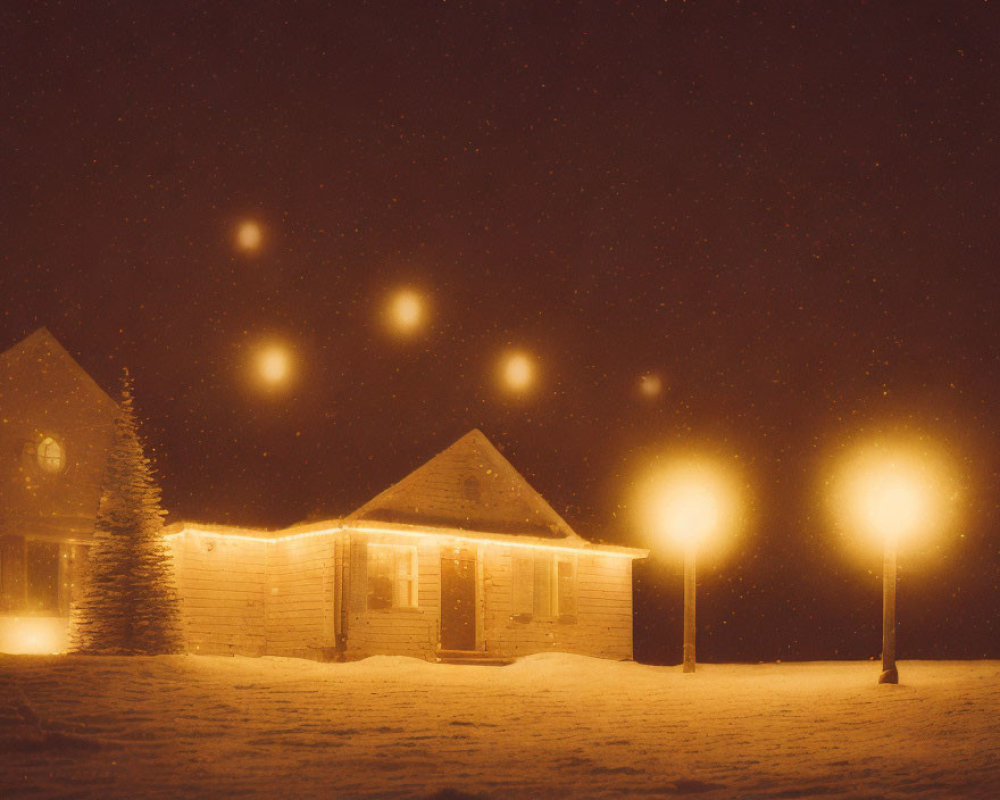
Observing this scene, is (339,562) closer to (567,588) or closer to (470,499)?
(470,499)

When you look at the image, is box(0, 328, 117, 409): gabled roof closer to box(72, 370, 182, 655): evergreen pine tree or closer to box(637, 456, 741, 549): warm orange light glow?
box(72, 370, 182, 655): evergreen pine tree

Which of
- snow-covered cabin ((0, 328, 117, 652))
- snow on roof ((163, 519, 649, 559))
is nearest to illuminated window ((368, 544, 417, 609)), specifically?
snow on roof ((163, 519, 649, 559))

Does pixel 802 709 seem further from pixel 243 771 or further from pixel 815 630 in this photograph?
pixel 815 630

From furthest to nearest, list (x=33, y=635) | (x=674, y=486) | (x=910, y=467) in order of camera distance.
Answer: (x=910, y=467) → (x=674, y=486) → (x=33, y=635)

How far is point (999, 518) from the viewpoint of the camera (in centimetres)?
5331

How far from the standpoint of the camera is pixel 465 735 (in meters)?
11.0

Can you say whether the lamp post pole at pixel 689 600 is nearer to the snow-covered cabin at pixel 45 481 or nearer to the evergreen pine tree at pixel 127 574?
the evergreen pine tree at pixel 127 574

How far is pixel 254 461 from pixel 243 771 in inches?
769

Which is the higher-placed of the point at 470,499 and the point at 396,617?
the point at 470,499

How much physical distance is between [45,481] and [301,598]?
690 cm

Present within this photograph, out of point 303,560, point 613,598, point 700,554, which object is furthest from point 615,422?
point 303,560

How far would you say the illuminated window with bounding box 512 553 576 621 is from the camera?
25.1 meters

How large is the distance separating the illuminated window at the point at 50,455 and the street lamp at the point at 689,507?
45.8 feet

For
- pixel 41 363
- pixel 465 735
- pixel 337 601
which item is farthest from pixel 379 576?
pixel 465 735
